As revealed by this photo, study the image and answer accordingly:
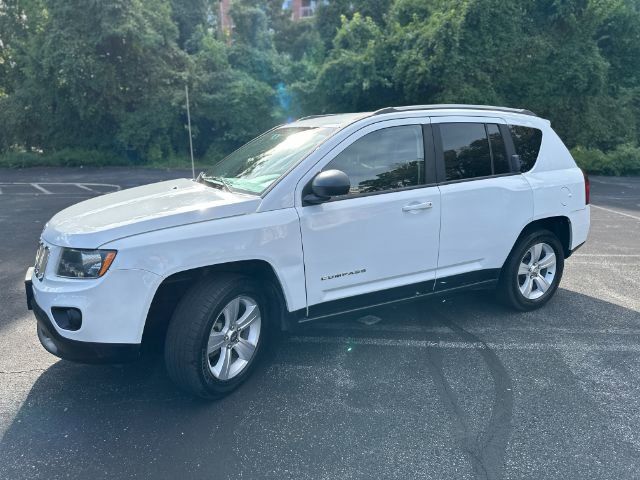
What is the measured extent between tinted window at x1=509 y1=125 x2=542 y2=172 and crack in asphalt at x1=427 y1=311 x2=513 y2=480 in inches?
70.7

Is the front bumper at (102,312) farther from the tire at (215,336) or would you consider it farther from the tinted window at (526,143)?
the tinted window at (526,143)

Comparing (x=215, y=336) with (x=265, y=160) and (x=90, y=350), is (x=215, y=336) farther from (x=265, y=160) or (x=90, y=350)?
(x=265, y=160)

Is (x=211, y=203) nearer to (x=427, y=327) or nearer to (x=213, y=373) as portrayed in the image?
(x=213, y=373)

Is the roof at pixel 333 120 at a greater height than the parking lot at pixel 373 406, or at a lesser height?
greater

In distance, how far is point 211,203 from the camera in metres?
3.41

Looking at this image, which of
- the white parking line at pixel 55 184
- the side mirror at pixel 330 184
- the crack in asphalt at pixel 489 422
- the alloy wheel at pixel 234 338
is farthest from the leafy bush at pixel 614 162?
the alloy wheel at pixel 234 338

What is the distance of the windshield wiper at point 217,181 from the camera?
3.88 m

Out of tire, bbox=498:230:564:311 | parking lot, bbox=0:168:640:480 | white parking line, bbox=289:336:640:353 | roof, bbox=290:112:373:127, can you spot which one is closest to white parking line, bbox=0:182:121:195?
parking lot, bbox=0:168:640:480

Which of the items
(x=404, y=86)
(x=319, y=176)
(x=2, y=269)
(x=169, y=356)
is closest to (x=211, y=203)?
(x=319, y=176)

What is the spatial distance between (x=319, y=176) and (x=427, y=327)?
Answer: 75.4 inches

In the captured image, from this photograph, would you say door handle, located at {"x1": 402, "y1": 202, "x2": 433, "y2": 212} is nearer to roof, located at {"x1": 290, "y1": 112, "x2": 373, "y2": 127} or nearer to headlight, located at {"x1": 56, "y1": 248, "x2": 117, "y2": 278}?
roof, located at {"x1": 290, "y1": 112, "x2": 373, "y2": 127}

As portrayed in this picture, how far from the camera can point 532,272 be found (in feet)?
16.0

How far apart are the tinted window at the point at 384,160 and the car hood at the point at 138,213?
79 centimetres

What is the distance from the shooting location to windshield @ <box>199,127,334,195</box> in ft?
12.2
